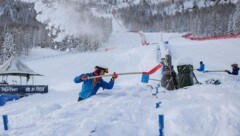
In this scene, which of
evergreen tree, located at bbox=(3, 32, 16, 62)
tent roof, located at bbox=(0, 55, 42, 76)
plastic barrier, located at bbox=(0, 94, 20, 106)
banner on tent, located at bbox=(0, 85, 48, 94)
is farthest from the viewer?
evergreen tree, located at bbox=(3, 32, 16, 62)

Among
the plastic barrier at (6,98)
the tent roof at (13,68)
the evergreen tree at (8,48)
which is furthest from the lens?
the evergreen tree at (8,48)

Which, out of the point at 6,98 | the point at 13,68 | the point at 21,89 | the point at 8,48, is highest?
the point at 8,48

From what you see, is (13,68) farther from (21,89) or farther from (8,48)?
(8,48)

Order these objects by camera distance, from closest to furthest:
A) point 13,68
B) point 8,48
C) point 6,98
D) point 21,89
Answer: point 6,98, point 21,89, point 13,68, point 8,48

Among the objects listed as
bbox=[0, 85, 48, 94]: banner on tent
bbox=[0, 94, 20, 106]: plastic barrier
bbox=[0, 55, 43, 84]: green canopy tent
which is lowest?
bbox=[0, 94, 20, 106]: plastic barrier

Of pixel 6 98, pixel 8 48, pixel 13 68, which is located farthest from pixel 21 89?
pixel 8 48

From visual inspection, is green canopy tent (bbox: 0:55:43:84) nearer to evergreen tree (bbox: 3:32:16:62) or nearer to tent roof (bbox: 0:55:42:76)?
tent roof (bbox: 0:55:42:76)

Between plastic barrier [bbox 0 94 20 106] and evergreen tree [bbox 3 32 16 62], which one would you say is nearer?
plastic barrier [bbox 0 94 20 106]

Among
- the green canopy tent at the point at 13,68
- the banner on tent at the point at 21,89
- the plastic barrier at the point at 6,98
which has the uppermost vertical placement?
the green canopy tent at the point at 13,68

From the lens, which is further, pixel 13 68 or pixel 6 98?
pixel 13 68

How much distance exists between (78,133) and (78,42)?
6819 centimetres

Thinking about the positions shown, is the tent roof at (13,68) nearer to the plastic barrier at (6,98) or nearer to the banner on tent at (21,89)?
the banner on tent at (21,89)

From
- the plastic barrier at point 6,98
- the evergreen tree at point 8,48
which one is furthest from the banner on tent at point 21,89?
the evergreen tree at point 8,48

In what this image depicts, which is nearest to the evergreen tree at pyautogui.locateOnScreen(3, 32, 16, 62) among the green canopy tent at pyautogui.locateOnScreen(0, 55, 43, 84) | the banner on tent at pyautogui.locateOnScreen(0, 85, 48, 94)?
the green canopy tent at pyautogui.locateOnScreen(0, 55, 43, 84)
